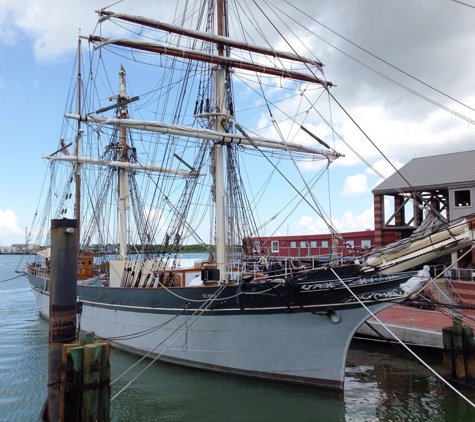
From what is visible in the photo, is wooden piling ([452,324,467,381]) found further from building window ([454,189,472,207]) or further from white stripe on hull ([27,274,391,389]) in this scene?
building window ([454,189,472,207])

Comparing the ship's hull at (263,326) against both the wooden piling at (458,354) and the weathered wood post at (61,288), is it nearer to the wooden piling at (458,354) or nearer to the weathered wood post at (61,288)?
the wooden piling at (458,354)

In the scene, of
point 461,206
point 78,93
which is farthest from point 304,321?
point 78,93

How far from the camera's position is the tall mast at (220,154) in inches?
612

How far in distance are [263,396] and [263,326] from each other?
1.74 metres

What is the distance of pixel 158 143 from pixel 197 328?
7.89 m

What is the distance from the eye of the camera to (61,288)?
9711mm

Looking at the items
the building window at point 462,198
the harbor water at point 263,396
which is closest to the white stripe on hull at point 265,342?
the harbor water at point 263,396

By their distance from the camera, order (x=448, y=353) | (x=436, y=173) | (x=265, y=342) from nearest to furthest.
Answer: (x=265, y=342) → (x=448, y=353) → (x=436, y=173)

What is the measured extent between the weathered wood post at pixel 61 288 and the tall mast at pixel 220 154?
18.4 feet

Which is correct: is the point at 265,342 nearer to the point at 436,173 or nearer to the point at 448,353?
the point at 448,353

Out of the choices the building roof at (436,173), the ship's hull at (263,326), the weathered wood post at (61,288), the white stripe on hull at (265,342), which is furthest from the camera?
the building roof at (436,173)

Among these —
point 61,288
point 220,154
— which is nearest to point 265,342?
point 61,288

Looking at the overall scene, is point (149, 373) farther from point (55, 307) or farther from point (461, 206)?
point (461, 206)

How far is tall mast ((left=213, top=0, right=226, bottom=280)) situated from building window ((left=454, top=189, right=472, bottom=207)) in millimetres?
16433
